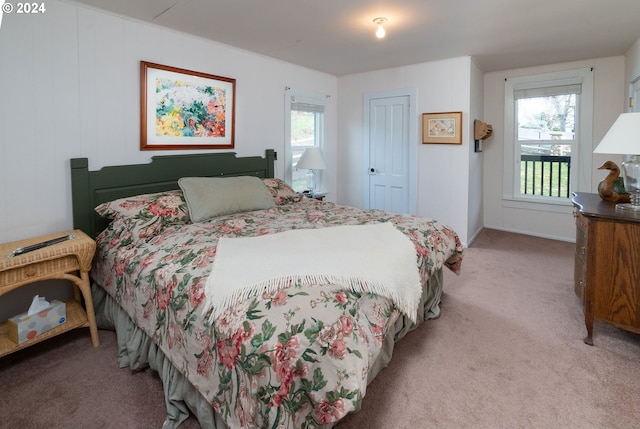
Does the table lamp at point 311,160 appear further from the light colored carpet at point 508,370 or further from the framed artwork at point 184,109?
the light colored carpet at point 508,370

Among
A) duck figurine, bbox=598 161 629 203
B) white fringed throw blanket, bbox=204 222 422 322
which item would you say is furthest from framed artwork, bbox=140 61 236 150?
duck figurine, bbox=598 161 629 203

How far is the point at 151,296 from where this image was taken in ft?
6.06

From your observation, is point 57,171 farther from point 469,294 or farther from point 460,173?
point 460,173

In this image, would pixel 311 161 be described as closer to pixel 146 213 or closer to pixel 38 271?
pixel 146 213

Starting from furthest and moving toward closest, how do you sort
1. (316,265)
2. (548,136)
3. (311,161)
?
(548,136) → (311,161) → (316,265)

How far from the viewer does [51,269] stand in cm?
214

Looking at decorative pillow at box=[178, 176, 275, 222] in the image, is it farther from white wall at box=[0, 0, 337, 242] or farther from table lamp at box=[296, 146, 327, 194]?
table lamp at box=[296, 146, 327, 194]

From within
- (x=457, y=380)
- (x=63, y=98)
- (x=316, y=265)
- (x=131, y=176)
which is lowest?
(x=457, y=380)

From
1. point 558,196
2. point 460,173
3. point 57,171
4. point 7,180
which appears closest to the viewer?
point 7,180

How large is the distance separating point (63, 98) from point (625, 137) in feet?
12.1

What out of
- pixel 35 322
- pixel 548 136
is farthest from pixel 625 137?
pixel 35 322

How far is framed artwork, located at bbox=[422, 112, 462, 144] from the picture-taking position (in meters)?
4.28

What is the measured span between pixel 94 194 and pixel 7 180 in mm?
506

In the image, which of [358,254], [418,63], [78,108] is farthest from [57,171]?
[418,63]
